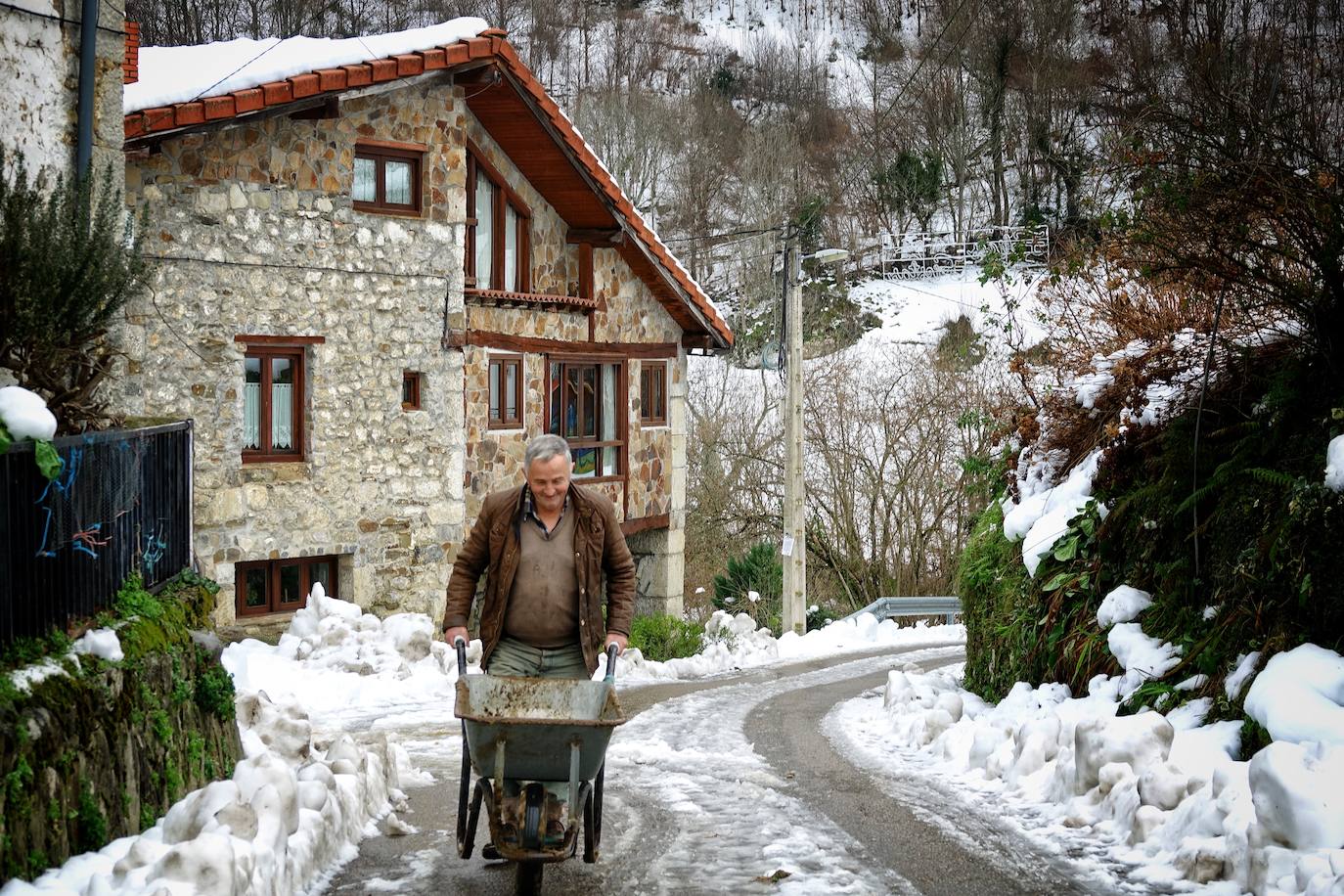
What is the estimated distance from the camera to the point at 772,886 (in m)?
6.55

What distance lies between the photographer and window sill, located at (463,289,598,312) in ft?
64.8

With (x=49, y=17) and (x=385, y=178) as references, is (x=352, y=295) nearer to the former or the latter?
(x=385, y=178)

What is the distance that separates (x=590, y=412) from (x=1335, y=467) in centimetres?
1657

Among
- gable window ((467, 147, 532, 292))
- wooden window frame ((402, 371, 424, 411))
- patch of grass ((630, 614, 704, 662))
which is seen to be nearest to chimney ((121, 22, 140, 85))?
wooden window frame ((402, 371, 424, 411))

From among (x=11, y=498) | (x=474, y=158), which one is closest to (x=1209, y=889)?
(x=11, y=498)

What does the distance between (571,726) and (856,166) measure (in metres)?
50.4

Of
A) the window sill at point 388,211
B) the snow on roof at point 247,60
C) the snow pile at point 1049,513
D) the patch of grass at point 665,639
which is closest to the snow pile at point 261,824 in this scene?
the snow pile at point 1049,513

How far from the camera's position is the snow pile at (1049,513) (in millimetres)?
11008

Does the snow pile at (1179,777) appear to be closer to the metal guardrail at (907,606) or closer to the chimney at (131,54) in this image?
the chimney at (131,54)

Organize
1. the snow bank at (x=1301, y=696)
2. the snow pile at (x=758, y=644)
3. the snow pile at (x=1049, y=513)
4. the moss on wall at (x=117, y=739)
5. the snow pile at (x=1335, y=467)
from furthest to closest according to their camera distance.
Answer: the snow pile at (x=758, y=644)
the snow pile at (x=1049, y=513)
the snow pile at (x=1335, y=467)
the snow bank at (x=1301, y=696)
the moss on wall at (x=117, y=739)

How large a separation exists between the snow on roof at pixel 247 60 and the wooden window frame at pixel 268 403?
317cm

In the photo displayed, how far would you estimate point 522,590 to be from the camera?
6883 mm

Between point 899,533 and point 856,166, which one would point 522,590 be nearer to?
point 899,533

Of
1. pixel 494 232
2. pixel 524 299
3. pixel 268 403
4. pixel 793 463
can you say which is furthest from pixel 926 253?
pixel 268 403
